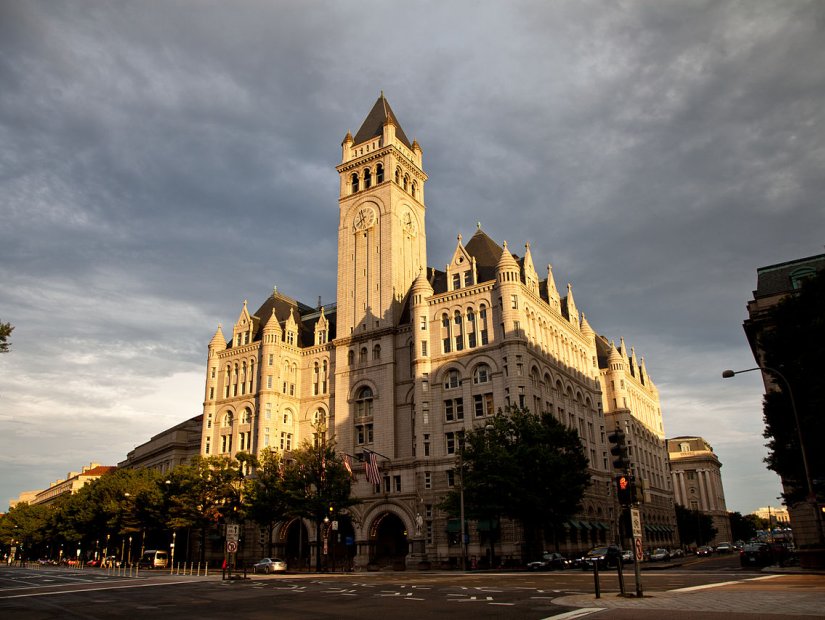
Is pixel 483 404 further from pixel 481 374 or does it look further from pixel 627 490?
pixel 627 490

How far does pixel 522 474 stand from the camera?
50.9 m

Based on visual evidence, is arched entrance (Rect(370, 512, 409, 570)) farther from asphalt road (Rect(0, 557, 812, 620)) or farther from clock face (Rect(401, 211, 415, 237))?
asphalt road (Rect(0, 557, 812, 620))

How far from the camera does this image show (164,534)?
91.9m

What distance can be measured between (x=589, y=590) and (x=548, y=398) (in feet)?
152

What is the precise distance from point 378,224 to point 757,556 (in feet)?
185

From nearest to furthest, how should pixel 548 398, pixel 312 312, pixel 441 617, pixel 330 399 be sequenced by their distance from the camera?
pixel 441 617 < pixel 548 398 < pixel 330 399 < pixel 312 312

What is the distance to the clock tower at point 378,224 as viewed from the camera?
80.5 m

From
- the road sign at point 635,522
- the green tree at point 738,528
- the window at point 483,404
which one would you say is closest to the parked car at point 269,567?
the window at point 483,404

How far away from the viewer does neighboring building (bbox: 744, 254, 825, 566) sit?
4287 cm

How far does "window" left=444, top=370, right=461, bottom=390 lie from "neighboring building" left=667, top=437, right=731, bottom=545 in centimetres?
10703

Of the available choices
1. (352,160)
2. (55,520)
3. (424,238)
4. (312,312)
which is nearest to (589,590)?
(424,238)

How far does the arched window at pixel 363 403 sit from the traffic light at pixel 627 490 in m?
55.2

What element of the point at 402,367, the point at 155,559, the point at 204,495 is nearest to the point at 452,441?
the point at 402,367

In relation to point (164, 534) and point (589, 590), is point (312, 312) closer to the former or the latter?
point (164, 534)
